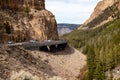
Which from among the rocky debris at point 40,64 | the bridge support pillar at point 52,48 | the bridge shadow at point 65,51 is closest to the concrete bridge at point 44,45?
the bridge support pillar at point 52,48

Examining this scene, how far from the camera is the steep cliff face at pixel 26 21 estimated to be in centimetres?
13725

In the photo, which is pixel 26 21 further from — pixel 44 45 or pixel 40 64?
pixel 40 64

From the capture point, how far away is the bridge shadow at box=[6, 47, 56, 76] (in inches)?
3917

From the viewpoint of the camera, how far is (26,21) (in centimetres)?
15638

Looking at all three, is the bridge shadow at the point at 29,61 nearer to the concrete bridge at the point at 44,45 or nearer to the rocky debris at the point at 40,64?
the rocky debris at the point at 40,64

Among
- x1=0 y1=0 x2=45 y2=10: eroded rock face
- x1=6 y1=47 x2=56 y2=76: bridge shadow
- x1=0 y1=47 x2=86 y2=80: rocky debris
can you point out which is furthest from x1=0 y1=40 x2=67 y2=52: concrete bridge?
x1=0 y1=0 x2=45 y2=10: eroded rock face

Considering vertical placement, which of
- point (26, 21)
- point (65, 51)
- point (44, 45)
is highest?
point (26, 21)

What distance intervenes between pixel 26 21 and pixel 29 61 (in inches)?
1971

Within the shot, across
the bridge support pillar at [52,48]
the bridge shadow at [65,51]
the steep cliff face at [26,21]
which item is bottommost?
the bridge shadow at [65,51]

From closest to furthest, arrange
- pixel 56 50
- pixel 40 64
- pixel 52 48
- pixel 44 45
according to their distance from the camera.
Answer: pixel 40 64
pixel 44 45
pixel 52 48
pixel 56 50

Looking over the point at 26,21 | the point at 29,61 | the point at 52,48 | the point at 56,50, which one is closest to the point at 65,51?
the point at 56,50

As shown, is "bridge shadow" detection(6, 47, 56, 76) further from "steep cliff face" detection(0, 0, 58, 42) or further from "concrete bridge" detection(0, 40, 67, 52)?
"steep cliff face" detection(0, 0, 58, 42)

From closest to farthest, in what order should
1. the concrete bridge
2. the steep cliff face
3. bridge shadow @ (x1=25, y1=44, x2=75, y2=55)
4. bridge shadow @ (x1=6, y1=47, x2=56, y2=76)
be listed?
bridge shadow @ (x1=6, y1=47, x2=56, y2=76), the concrete bridge, bridge shadow @ (x1=25, y1=44, x2=75, y2=55), the steep cliff face

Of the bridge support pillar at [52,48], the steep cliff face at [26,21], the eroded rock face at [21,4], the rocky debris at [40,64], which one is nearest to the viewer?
the rocky debris at [40,64]
